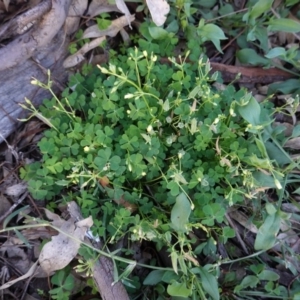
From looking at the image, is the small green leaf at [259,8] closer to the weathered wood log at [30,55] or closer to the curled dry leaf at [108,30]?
the curled dry leaf at [108,30]

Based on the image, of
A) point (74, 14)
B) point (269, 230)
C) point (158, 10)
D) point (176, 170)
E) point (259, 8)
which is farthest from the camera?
point (74, 14)

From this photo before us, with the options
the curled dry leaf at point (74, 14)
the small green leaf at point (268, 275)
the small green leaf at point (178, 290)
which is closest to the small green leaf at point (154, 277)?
the small green leaf at point (178, 290)

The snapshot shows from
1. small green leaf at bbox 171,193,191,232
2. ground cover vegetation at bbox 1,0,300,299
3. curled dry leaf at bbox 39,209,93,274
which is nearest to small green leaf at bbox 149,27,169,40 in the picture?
ground cover vegetation at bbox 1,0,300,299

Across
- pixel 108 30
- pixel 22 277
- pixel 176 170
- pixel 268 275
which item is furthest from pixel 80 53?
pixel 268 275

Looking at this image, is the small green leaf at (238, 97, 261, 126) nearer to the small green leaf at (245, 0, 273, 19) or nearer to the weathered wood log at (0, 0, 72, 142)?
the small green leaf at (245, 0, 273, 19)

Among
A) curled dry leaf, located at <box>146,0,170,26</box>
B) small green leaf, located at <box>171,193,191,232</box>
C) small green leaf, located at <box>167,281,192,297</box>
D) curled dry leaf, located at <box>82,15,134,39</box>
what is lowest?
small green leaf, located at <box>167,281,192,297</box>

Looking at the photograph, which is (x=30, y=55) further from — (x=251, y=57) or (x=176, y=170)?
(x=251, y=57)

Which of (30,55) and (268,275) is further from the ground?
(30,55)
